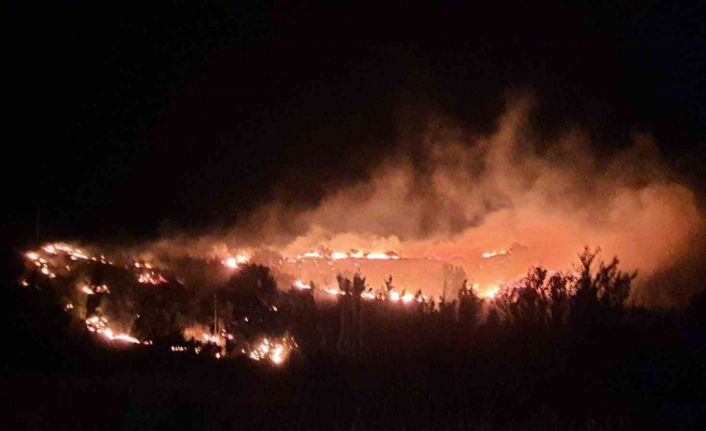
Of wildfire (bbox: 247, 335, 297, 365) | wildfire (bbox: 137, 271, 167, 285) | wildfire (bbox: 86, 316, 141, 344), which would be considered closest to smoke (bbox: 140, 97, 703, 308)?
wildfire (bbox: 137, 271, 167, 285)

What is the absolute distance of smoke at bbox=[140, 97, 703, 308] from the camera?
10.8 metres

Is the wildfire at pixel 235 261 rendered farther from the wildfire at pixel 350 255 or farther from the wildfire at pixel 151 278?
the wildfire at pixel 151 278

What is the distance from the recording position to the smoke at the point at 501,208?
1075 centimetres

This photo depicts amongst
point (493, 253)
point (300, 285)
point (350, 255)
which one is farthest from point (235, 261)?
point (493, 253)

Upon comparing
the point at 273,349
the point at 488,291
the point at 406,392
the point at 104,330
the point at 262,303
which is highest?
the point at 488,291

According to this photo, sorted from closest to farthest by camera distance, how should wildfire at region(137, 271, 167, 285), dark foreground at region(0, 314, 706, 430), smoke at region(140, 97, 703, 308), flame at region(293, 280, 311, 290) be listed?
1. dark foreground at region(0, 314, 706, 430)
2. flame at region(293, 280, 311, 290)
3. wildfire at region(137, 271, 167, 285)
4. smoke at region(140, 97, 703, 308)

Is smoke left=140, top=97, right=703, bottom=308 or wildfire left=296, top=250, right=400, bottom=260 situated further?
wildfire left=296, top=250, right=400, bottom=260

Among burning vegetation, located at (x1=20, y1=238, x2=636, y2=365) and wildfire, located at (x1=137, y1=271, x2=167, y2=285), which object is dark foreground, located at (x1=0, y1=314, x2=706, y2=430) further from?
wildfire, located at (x1=137, y1=271, x2=167, y2=285)

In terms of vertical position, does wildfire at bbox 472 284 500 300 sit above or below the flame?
below

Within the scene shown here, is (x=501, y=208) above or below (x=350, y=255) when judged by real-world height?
above

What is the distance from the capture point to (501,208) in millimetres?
11641

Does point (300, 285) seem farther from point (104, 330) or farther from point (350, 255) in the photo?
point (104, 330)

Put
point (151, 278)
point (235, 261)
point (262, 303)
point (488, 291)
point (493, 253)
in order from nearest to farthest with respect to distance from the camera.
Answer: point (262, 303)
point (488, 291)
point (151, 278)
point (235, 261)
point (493, 253)

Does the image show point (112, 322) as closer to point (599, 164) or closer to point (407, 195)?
point (407, 195)
